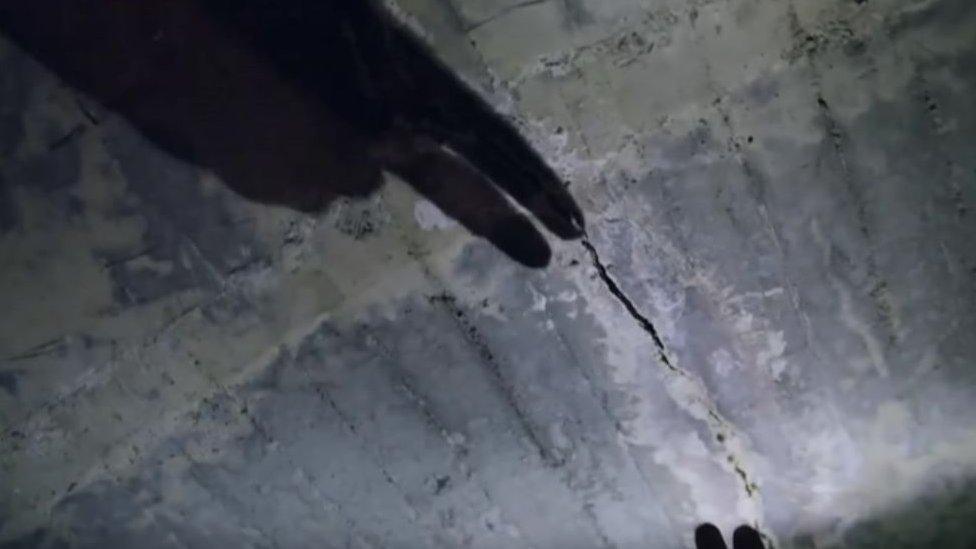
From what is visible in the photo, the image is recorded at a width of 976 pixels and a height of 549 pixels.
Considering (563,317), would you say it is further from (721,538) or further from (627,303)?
(721,538)

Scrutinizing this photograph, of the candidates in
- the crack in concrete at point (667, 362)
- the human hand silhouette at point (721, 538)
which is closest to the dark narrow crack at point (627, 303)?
the crack in concrete at point (667, 362)

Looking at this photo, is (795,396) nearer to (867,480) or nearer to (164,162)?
(867,480)

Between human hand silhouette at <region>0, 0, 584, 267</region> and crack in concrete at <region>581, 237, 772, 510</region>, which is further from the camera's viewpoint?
crack in concrete at <region>581, 237, 772, 510</region>

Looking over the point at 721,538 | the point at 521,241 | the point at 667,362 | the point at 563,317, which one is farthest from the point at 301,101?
the point at 721,538

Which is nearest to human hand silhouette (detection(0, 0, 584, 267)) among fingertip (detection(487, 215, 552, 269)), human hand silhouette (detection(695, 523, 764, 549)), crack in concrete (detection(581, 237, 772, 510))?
fingertip (detection(487, 215, 552, 269))

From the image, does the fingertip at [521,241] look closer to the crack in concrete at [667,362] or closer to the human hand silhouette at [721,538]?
the crack in concrete at [667,362]

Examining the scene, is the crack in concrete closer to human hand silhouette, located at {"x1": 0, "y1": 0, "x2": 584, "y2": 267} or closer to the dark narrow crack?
the dark narrow crack

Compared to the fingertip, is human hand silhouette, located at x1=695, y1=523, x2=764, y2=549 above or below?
below
